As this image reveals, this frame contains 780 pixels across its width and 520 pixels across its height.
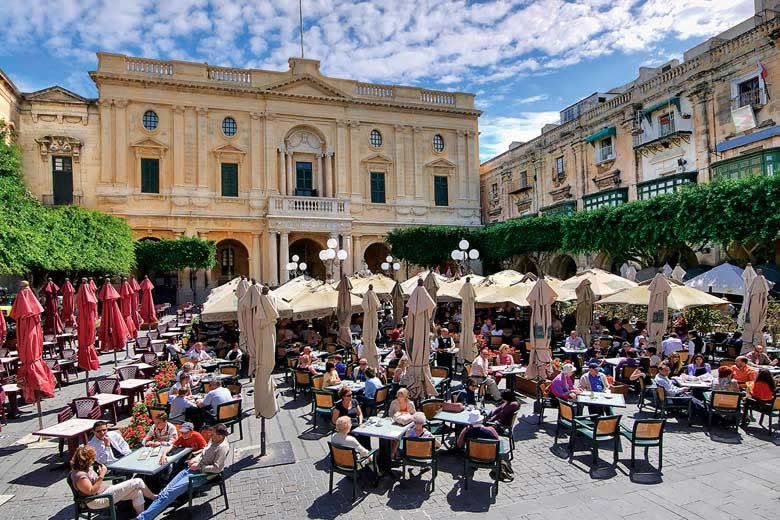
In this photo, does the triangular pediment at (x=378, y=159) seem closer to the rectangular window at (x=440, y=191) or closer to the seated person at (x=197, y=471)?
the rectangular window at (x=440, y=191)

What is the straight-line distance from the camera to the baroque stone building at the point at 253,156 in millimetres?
31062

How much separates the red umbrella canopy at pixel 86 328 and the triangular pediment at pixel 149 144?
2281 centimetres

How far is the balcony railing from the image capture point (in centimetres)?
3269

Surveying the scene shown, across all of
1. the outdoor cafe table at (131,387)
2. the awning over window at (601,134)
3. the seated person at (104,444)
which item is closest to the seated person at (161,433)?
the seated person at (104,444)

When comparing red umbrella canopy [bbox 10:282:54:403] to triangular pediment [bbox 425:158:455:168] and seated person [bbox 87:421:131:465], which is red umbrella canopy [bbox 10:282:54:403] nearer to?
seated person [bbox 87:421:131:465]

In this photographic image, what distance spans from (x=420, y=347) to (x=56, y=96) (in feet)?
105

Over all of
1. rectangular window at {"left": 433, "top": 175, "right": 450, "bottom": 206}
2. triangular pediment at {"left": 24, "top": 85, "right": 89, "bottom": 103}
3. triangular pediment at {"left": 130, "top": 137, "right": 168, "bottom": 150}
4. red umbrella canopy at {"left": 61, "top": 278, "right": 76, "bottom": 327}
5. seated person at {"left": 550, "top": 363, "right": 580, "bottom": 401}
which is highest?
triangular pediment at {"left": 24, "top": 85, "right": 89, "bottom": 103}

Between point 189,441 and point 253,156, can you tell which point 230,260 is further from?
point 189,441

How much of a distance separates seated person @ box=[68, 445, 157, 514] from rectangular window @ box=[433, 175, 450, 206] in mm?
33660

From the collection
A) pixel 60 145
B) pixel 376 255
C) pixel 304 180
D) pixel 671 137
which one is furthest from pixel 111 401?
pixel 376 255

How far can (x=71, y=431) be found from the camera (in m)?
7.82

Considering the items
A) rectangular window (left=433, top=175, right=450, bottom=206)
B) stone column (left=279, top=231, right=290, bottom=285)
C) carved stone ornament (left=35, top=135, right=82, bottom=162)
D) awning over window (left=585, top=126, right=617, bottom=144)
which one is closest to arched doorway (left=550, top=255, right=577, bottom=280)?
awning over window (left=585, top=126, right=617, bottom=144)

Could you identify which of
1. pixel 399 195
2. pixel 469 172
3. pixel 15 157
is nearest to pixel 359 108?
pixel 399 195

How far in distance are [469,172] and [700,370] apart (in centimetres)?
2987
